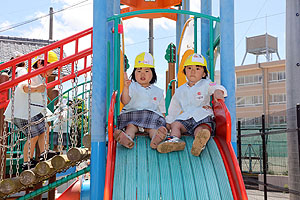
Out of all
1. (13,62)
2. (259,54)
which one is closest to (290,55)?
(13,62)

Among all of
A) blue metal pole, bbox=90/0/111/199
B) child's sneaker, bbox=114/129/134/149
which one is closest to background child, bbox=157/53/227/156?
child's sneaker, bbox=114/129/134/149

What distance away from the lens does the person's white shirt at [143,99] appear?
3.83m

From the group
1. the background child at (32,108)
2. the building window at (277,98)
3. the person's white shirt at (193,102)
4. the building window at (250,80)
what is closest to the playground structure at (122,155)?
the person's white shirt at (193,102)

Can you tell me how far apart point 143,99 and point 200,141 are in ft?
3.02

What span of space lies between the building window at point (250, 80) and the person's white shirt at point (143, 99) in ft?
98.3

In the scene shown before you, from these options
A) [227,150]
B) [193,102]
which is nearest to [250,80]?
[193,102]

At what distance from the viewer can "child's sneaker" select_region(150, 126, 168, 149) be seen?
3.26 metres

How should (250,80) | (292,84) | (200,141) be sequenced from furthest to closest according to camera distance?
1. (250,80)
2. (292,84)
3. (200,141)

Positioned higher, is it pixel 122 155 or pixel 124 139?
pixel 124 139

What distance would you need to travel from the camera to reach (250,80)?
32.9m

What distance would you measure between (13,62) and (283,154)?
810cm

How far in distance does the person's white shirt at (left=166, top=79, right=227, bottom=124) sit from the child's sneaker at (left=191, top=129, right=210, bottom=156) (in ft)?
1.35

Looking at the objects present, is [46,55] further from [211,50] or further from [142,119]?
[211,50]

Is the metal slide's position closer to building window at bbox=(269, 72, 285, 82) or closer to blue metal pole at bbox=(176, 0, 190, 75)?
blue metal pole at bbox=(176, 0, 190, 75)
